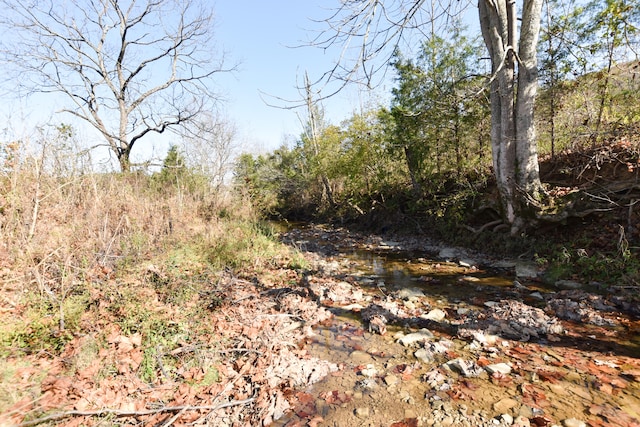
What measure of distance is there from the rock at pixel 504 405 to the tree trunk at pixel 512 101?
18.8 ft

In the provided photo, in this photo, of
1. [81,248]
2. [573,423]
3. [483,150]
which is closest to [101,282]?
[81,248]

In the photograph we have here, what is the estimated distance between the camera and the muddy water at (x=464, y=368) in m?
2.66

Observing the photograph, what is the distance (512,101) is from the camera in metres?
6.83

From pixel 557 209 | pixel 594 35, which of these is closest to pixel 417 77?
pixel 594 35

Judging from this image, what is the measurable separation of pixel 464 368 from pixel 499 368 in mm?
373

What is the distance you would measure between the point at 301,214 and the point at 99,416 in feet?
57.7

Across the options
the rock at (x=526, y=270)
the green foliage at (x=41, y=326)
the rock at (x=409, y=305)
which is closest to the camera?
the green foliage at (x=41, y=326)

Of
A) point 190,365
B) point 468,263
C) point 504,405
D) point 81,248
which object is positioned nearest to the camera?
point 504,405

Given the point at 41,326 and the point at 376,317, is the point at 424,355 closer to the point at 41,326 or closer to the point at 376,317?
the point at 376,317

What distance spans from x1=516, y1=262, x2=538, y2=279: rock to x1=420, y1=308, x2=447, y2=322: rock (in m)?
2.75

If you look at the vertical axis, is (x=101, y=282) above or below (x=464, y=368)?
above

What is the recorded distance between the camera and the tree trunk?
6.42m

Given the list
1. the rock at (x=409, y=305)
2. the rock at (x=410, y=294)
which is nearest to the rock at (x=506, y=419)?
the rock at (x=409, y=305)

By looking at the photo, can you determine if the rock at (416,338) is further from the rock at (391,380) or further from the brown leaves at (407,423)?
the brown leaves at (407,423)
